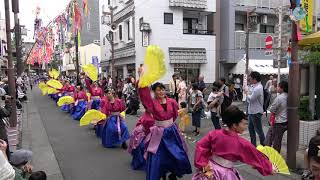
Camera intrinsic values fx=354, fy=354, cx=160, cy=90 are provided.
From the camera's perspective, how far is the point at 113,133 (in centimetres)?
858

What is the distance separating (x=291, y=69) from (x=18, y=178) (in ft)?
15.0

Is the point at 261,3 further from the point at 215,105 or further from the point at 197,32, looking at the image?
the point at 215,105

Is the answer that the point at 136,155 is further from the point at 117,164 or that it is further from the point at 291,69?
the point at 291,69

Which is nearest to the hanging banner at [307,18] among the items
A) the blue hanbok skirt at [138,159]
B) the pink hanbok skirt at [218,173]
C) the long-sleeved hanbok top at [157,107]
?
the long-sleeved hanbok top at [157,107]

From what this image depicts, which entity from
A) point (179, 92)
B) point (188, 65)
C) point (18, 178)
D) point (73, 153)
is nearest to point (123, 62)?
point (188, 65)

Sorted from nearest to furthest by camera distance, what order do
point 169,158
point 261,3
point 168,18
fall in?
point 169,158
point 168,18
point 261,3

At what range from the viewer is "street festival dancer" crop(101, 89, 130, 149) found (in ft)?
27.9

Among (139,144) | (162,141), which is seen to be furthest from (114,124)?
(162,141)

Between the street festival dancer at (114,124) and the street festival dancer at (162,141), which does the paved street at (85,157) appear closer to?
the street festival dancer at (114,124)

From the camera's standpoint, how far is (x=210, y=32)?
23406 mm

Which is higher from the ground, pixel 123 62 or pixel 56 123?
pixel 123 62

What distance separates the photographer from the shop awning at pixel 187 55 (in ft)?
69.8

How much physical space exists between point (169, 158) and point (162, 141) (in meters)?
0.28

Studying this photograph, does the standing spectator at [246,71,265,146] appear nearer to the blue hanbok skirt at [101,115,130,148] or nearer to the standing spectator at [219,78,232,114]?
the standing spectator at [219,78,232,114]
